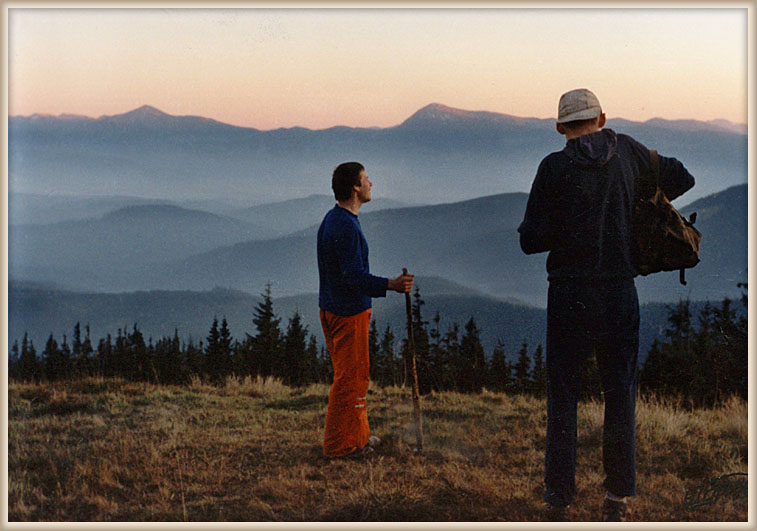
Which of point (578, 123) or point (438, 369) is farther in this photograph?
point (438, 369)

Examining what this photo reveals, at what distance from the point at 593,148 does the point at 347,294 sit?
220cm

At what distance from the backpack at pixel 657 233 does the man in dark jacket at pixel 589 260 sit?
6cm

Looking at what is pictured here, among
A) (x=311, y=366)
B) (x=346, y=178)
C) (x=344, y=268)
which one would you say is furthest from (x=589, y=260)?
(x=311, y=366)

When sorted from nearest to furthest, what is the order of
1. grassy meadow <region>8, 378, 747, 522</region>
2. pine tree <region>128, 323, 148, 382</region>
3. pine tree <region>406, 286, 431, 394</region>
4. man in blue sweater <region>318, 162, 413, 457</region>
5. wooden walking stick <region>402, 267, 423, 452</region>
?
grassy meadow <region>8, 378, 747, 522</region>, man in blue sweater <region>318, 162, 413, 457</region>, wooden walking stick <region>402, 267, 423, 452</region>, pine tree <region>406, 286, 431, 394</region>, pine tree <region>128, 323, 148, 382</region>

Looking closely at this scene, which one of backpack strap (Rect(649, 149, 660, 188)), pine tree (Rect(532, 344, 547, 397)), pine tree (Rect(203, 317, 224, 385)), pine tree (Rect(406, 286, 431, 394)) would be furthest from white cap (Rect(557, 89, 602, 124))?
pine tree (Rect(203, 317, 224, 385))

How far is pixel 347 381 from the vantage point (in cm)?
543

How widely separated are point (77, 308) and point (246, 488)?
13.5 feet

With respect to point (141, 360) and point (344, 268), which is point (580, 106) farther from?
point (141, 360)

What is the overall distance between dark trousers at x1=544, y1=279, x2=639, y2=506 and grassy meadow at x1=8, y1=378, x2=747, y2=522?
535 millimetres

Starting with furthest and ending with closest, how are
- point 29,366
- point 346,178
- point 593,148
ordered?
point 29,366, point 346,178, point 593,148

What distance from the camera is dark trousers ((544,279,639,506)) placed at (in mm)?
4215

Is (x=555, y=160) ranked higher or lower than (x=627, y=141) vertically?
lower

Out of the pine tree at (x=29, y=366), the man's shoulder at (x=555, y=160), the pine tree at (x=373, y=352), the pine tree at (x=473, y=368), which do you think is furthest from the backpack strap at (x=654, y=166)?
the pine tree at (x=29, y=366)

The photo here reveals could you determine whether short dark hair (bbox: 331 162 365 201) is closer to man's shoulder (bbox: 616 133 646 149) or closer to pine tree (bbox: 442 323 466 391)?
man's shoulder (bbox: 616 133 646 149)
